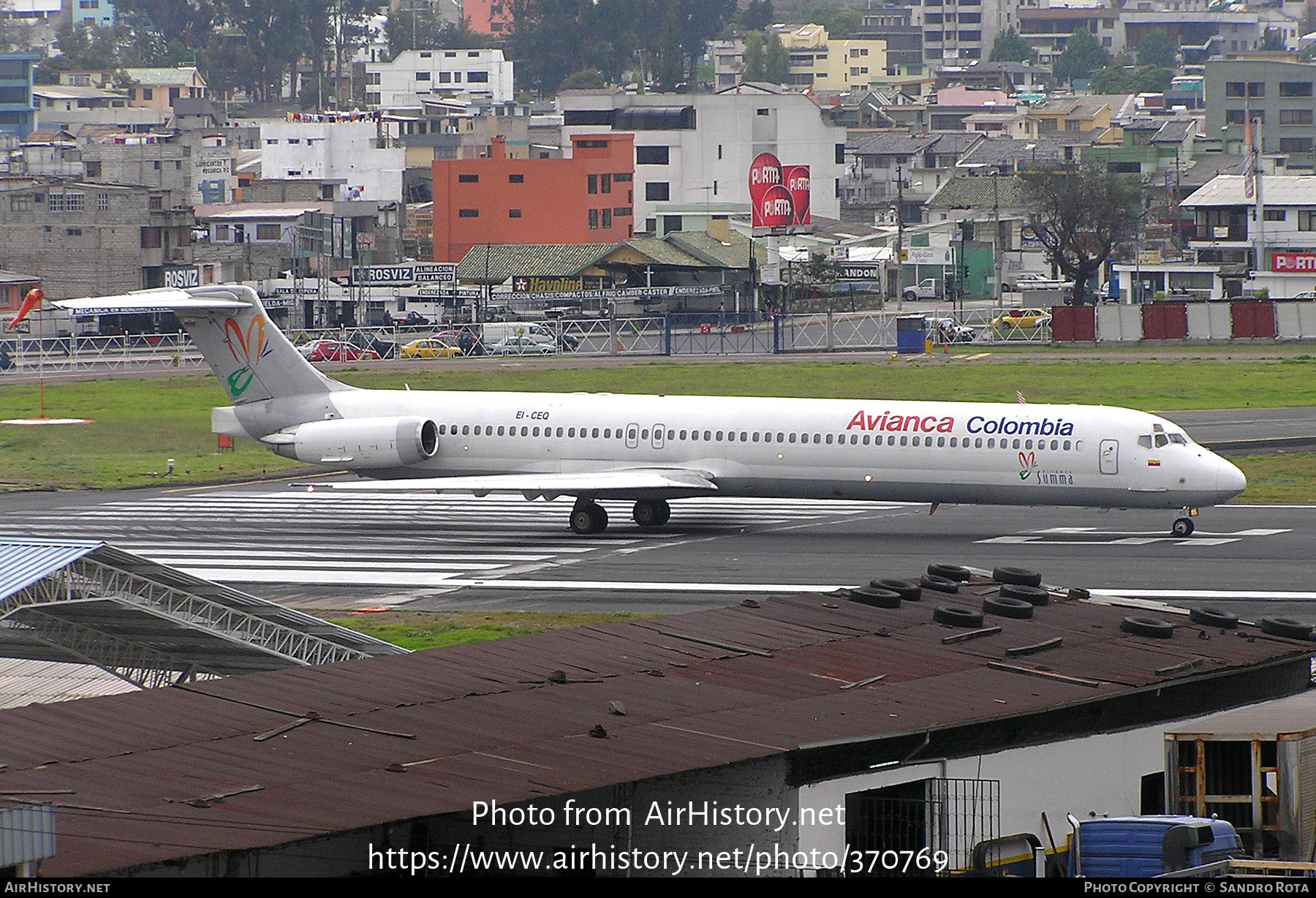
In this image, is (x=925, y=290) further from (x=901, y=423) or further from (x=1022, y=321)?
(x=901, y=423)

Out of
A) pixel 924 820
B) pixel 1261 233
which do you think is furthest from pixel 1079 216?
pixel 924 820

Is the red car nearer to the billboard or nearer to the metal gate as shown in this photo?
the billboard

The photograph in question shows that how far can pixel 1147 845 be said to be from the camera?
55.5ft

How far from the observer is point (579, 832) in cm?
1529

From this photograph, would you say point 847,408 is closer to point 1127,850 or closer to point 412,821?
point 1127,850

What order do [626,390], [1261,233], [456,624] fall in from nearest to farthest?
1. [456,624]
2. [626,390]
3. [1261,233]

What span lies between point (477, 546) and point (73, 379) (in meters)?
47.5

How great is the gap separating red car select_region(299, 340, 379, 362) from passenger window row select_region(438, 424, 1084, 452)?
50.7m

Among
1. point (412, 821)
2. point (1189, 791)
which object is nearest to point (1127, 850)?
point (1189, 791)

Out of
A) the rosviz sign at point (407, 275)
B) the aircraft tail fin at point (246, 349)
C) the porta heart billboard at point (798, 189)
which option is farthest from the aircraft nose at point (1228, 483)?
the porta heart billboard at point (798, 189)

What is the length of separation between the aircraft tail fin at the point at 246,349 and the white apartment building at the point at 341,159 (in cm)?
9364

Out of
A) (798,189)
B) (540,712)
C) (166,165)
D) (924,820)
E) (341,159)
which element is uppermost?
(341,159)

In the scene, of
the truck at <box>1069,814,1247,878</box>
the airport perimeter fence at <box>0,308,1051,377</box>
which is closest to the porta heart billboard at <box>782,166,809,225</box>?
the airport perimeter fence at <box>0,308,1051,377</box>

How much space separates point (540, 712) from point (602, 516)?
22.5 metres
